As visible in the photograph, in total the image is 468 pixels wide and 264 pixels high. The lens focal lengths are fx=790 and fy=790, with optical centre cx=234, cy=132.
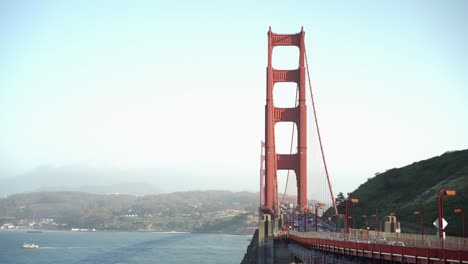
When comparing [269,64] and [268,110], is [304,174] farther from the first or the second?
[269,64]

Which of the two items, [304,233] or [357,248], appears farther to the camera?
[304,233]

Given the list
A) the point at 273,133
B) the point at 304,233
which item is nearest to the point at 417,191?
the point at 273,133

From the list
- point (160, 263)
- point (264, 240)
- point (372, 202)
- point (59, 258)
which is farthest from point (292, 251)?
point (59, 258)

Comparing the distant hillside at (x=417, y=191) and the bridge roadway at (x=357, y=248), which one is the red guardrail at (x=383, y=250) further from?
the distant hillside at (x=417, y=191)

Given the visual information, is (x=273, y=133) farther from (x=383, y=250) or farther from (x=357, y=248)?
(x=383, y=250)

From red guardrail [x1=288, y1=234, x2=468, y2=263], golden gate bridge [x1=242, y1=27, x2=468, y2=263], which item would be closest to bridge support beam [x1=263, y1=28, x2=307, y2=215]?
golden gate bridge [x1=242, y1=27, x2=468, y2=263]

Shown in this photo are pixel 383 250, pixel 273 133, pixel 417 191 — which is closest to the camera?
pixel 383 250
